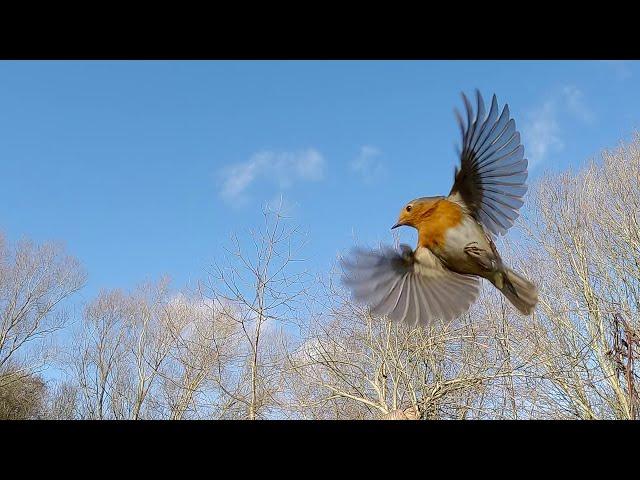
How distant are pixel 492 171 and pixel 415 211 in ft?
0.68

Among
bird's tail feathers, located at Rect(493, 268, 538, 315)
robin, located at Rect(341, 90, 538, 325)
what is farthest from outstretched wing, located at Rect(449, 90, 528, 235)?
bird's tail feathers, located at Rect(493, 268, 538, 315)

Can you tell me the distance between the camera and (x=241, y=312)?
11.0 ft

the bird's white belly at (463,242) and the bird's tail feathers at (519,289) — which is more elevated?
the bird's white belly at (463,242)

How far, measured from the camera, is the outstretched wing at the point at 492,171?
1.13m

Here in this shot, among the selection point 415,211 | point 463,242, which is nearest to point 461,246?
point 463,242

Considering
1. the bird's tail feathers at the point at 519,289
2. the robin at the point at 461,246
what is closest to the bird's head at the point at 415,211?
the robin at the point at 461,246

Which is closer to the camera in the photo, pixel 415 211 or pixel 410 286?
pixel 415 211

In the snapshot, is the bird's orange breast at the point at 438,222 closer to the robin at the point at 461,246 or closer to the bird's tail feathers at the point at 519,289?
the robin at the point at 461,246

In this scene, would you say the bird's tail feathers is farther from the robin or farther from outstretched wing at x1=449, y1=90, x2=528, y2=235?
outstretched wing at x1=449, y1=90, x2=528, y2=235

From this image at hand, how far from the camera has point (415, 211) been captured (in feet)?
3.86

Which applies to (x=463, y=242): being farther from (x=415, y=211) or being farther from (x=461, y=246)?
(x=415, y=211)
